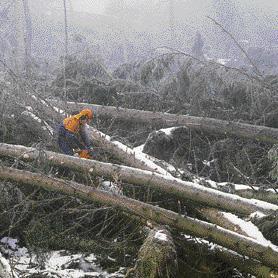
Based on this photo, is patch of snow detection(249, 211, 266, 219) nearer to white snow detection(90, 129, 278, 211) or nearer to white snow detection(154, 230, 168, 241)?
white snow detection(90, 129, 278, 211)

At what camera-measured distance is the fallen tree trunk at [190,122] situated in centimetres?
677

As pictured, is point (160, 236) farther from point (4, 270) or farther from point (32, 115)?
point (32, 115)

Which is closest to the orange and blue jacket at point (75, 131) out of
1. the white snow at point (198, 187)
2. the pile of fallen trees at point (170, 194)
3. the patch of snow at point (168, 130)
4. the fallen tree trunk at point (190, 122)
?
the pile of fallen trees at point (170, 194)

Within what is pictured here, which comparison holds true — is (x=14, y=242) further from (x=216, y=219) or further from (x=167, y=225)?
(x=216, y=219)

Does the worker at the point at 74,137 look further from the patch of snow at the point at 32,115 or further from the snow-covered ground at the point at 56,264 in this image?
the snow-covered ground at the point at 56,264

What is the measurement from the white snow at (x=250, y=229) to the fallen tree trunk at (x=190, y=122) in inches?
116

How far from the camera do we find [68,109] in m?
7.73

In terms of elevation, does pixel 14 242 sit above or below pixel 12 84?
below

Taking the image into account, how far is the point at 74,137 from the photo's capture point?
5.98 metres

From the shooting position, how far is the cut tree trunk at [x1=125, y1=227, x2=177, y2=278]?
347cm

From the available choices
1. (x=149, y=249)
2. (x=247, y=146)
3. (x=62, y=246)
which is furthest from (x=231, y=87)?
(x=149, y=249)

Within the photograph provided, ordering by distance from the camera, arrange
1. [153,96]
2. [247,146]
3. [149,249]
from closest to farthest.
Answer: [149,249], [247,146], [153,96]

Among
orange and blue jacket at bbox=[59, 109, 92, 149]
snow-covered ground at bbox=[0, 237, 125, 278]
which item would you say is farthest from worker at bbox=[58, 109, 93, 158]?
snow-covered ground at bbox=[0, 237, 125, 278]

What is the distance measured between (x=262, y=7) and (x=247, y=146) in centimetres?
2907
